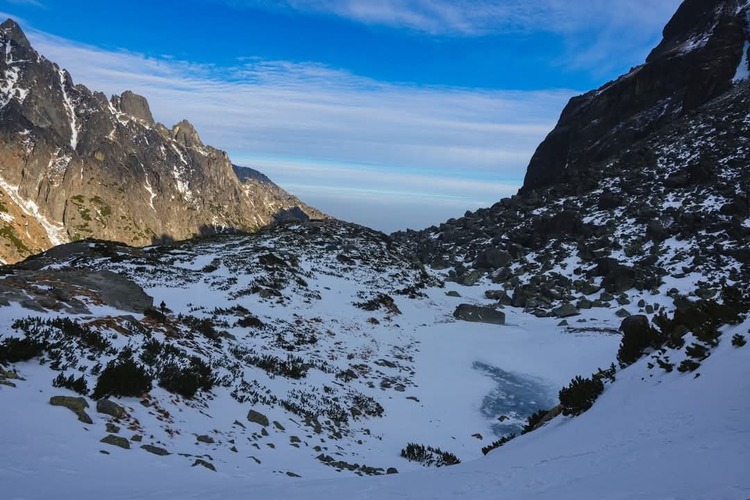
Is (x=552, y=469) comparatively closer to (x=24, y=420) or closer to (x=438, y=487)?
(x=438, y=487)

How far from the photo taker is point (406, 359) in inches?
864

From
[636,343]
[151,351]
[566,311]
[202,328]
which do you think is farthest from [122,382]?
[566,311]

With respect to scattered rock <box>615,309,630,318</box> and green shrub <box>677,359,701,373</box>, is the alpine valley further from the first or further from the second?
scattered rock <box>615,309,630,318</box>

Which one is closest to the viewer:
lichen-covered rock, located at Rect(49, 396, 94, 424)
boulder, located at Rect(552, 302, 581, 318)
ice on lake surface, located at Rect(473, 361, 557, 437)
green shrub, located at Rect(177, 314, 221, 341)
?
lichen-covered rock, located at Rect(49, 396, 94, 424)

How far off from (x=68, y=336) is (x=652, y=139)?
74175 millimetres

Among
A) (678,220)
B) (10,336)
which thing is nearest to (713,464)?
(10,336)

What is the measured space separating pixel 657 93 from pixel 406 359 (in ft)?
266

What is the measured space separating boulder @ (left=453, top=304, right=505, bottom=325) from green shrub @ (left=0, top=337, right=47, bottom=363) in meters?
27.0

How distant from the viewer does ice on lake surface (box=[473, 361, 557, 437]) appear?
15400 mm

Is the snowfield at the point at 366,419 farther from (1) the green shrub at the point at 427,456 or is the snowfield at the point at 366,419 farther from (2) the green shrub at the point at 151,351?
(1) the green shrub at the point at 427,456

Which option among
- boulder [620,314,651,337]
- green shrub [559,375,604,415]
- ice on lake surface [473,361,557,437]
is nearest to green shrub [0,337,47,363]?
green shrub [559,375,604,415]

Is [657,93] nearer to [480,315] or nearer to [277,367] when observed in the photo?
[480,315]

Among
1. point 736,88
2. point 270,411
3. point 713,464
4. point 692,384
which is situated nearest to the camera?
point 713,464

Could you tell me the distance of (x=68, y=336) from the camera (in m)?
9.46
